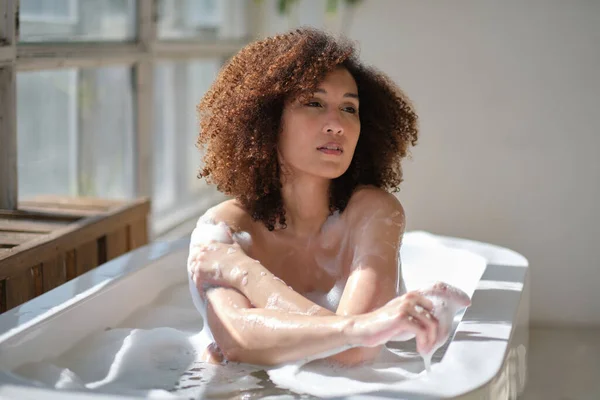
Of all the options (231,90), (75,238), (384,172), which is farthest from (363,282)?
(75,238)

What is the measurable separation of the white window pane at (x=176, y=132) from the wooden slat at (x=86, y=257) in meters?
1.32

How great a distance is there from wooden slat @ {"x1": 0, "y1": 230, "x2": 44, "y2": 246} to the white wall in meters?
2.14

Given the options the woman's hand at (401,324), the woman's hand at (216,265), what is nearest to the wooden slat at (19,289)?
the woman's hand at (216,265)

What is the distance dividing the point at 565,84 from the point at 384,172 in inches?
78.8

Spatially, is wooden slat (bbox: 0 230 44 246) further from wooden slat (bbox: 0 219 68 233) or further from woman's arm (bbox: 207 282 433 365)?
woman's arm (bbox: 207 282 433 365)

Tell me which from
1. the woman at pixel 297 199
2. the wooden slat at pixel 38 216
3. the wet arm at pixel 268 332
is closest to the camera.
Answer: the wet arm at pixel 268 332

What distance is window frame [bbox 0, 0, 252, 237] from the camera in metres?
2.33

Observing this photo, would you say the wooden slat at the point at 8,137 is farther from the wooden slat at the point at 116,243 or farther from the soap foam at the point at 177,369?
the soap foam at the point at 177,369

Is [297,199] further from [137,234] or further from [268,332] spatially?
[137,234]

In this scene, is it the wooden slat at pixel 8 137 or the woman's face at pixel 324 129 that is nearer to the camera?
the woman's face at pixel 324 129

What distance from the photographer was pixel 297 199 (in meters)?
1.93

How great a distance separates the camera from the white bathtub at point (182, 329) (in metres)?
1.40

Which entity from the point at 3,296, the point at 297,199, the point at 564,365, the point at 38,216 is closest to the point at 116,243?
the point at 38,216

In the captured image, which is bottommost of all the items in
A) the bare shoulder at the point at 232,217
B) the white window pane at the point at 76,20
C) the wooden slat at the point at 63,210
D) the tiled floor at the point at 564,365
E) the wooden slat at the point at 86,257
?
the tiled floor at the point at 564,365
